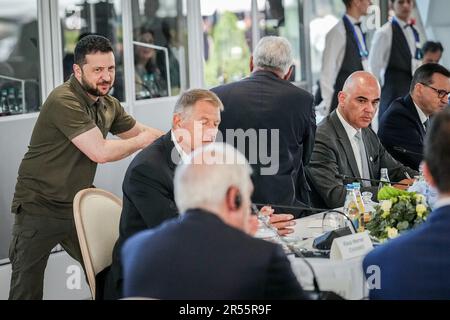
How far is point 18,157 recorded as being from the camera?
4922 millimetres

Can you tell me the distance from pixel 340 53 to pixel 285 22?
1900mm

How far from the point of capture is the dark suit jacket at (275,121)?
4512mm

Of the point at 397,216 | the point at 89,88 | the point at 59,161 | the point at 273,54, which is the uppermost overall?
the point at 273,54

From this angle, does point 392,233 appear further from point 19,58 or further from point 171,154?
point 19,58

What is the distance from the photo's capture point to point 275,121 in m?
4.53

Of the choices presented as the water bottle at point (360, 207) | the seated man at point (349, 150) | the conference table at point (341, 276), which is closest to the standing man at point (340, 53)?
the seated man at point (349, 150)

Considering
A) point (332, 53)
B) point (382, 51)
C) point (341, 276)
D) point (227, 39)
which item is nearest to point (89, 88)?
point (341, 276)

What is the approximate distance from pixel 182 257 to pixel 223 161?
27 cm

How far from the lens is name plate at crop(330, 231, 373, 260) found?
9.59 ft

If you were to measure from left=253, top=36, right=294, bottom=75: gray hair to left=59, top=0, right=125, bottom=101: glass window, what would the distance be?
1352 mm

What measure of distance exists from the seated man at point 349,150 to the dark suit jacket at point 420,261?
6.33 feet

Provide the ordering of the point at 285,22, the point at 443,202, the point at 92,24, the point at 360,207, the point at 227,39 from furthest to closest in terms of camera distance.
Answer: the point at 285,22
the point at 227,39
the point at 92,24
the point at 360,207
the point at 443,202

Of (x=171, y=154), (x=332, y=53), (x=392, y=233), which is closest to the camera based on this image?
(x=392, y=233)
